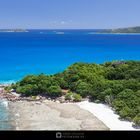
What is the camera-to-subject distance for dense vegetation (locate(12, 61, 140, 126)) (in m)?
9.77

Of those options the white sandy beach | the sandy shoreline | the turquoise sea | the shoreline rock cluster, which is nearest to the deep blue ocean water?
the turquoise sea

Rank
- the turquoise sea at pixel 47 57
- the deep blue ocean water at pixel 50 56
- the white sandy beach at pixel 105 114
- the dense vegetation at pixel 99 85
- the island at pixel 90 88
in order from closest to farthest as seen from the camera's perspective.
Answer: the white sandy beach at pixel 105 114
the dense vegetation at pixel 99 85
the island at pixel 90 88
the turquoise sea at pixel 47 57
the deep blue ocean water at pixel 50 56

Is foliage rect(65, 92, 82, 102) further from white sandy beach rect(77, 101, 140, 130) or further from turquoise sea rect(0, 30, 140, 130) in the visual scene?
turquoise sea rect(0, 30, 140, 130)

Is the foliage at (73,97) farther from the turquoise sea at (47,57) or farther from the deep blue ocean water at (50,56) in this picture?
the deep blue ocean water at (50,56)

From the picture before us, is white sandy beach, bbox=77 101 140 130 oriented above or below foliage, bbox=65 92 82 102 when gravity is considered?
above

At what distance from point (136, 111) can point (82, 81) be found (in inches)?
223

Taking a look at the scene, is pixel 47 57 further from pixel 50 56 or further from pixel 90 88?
pixel 90 88

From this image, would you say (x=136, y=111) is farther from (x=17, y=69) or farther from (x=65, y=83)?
(x=17, y=69)

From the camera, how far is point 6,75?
21484 mm

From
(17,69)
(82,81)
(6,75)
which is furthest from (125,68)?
(17,69)

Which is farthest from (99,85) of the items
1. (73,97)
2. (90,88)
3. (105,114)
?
(105,114)

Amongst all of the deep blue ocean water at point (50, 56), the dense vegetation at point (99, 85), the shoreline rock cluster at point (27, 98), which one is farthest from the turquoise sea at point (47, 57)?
the dense vegetation at point (99, 85)

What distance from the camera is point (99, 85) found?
12609mm

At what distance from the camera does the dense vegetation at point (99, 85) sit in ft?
32.0
